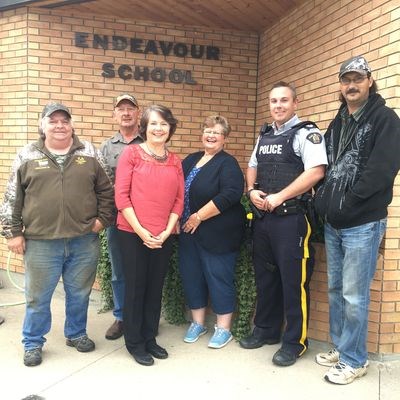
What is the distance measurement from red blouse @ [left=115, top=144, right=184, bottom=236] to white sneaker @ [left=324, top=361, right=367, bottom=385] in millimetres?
1501

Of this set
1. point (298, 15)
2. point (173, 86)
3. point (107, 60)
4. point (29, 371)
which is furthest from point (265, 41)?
point (29, 371)

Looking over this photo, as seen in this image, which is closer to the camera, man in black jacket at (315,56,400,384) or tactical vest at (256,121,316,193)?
man in black jacket at (315,56,400,384)

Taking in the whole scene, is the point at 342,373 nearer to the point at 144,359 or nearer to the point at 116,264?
the point at 144,359

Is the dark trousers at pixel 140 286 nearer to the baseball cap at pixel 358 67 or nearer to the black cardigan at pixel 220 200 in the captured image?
the black cardigan at pixel 220 200

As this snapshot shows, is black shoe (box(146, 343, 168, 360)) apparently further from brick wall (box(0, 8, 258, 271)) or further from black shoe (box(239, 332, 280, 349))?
brick wall (box(0, 8, 258, 271))

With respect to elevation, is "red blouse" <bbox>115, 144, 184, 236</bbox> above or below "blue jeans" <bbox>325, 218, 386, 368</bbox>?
above

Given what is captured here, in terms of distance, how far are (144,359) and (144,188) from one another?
4.08 ft

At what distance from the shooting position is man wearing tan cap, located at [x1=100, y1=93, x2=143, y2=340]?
A: 353 centimetres

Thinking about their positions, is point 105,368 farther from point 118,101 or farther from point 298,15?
point 298,15

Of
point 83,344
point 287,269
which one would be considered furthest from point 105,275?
point 287,269

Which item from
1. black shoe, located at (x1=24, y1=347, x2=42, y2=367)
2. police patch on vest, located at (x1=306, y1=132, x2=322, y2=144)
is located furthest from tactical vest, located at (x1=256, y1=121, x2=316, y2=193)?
black shoe, located at (x1=24, y1=347, x2=42, y2=367)

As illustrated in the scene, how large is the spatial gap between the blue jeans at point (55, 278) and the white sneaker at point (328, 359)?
1823mm

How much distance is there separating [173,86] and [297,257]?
120 inches

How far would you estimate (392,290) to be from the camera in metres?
3.17
